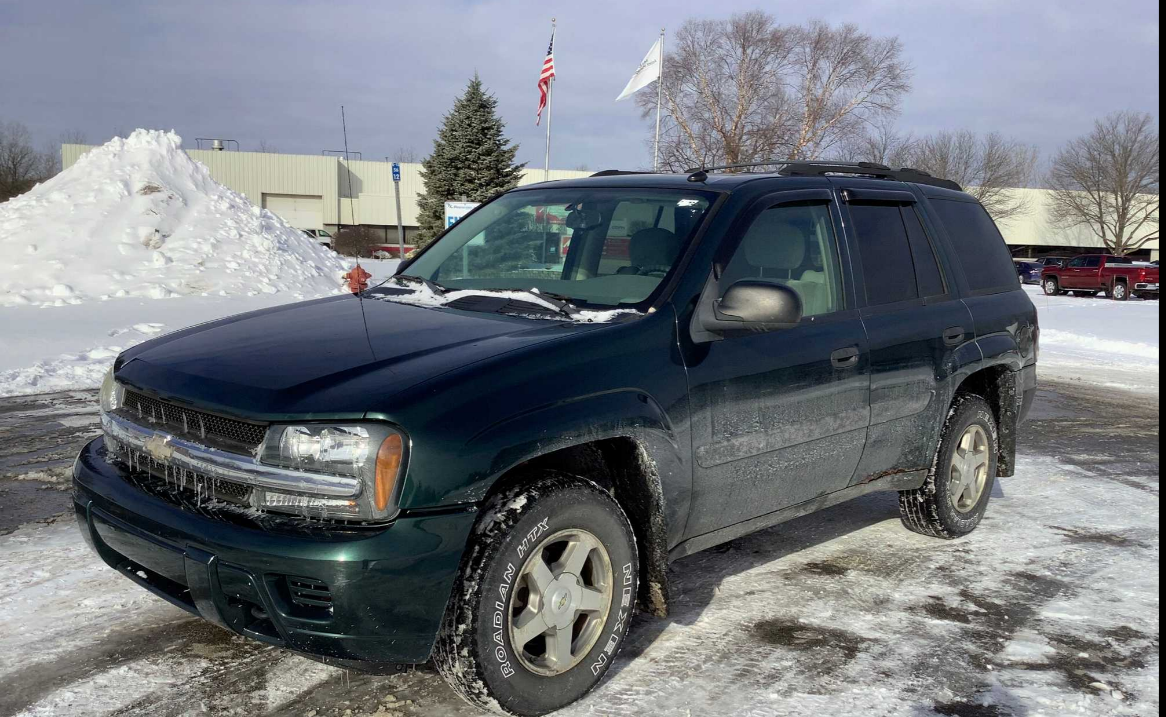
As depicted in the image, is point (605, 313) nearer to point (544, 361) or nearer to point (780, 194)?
point (544, 361)

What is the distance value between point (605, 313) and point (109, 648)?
85.7 inches

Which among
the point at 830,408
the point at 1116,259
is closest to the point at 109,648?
the point at 830,408

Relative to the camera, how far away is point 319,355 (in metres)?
3.21

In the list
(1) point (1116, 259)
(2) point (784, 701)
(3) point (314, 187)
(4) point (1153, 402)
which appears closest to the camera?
(2) point (784, 701)

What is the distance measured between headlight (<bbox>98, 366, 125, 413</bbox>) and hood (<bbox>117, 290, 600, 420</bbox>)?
0.06 m

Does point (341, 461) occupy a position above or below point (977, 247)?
below

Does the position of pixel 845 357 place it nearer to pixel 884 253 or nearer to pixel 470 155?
pixel 884 253

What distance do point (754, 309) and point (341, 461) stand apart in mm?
1580

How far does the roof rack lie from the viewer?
4.57 m

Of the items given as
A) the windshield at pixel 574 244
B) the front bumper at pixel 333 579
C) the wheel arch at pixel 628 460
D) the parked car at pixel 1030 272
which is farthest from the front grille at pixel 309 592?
the parked car at pixel 1030 272

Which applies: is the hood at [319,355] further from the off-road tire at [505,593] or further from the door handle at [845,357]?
the door handle at [845,357]

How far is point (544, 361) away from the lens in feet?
10.3

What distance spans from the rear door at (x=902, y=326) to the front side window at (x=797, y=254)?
0.17 meters

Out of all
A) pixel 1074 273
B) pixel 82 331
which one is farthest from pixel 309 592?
pixel 1074 273
